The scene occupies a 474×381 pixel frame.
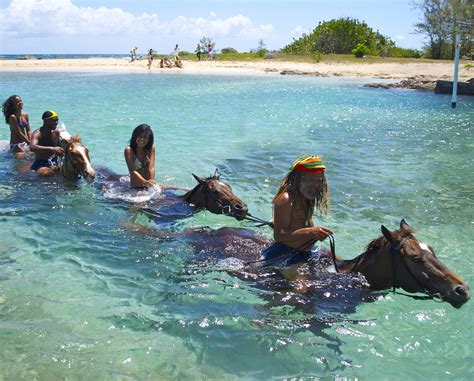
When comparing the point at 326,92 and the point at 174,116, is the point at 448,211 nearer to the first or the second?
the point at 174,116

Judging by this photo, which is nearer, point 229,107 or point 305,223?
point 305,223

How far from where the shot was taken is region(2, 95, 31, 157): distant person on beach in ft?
37.1

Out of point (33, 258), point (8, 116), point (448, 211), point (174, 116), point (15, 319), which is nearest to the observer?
point (15, 319)

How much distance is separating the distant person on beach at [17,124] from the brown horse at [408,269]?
921 cm

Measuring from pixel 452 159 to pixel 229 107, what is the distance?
46.7ft

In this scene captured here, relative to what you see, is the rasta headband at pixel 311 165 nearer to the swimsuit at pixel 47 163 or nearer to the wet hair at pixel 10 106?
the swimsuit at pixel 47 163

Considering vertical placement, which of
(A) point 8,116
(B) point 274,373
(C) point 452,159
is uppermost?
(A) point 8,116

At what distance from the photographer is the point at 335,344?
459 centimetres

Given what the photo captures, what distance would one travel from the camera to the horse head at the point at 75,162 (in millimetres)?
8453

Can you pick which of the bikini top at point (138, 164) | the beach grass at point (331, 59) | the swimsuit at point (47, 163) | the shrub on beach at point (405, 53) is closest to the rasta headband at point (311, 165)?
the bikini top at point (138, 164)

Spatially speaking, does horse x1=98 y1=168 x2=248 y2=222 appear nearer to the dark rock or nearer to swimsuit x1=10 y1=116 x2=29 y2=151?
swimsuit x1=10 y1=116 x2=29 y2=151

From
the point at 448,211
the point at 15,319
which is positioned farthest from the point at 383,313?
the point at 448,211

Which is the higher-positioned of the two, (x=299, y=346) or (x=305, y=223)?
(x=305, y=223)

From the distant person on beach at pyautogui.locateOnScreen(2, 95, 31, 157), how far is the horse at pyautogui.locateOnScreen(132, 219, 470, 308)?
23.9 feet
